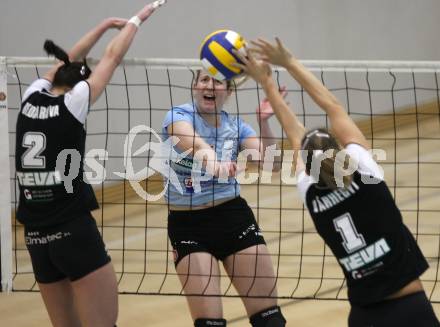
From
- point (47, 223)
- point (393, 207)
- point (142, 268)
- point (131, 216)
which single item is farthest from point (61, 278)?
point (131, 216)

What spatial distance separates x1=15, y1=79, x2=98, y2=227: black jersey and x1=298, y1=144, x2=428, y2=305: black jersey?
1.30 m

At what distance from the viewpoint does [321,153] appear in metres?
3.74

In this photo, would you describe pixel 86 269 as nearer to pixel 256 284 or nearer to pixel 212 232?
pixel 212 232

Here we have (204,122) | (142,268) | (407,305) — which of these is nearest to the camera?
(407,305)

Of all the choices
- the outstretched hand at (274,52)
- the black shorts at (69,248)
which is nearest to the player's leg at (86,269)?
the black shorts at (69,248)

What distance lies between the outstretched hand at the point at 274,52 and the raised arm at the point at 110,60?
749 mm

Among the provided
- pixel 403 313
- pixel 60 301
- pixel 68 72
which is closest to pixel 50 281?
pixel 60 301

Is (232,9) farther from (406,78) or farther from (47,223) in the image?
(47,223)

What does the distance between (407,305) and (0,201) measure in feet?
8.59

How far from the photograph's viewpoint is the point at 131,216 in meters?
8.30

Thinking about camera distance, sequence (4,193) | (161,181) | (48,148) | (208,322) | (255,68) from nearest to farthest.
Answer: (255,68), (48,148), (208,322), (4,193), (161,181)

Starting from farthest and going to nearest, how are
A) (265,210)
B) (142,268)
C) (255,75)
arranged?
(265,210)
(142,268)
(255,75)

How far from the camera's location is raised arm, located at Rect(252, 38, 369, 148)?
12.9ft

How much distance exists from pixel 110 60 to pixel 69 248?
95 cm
